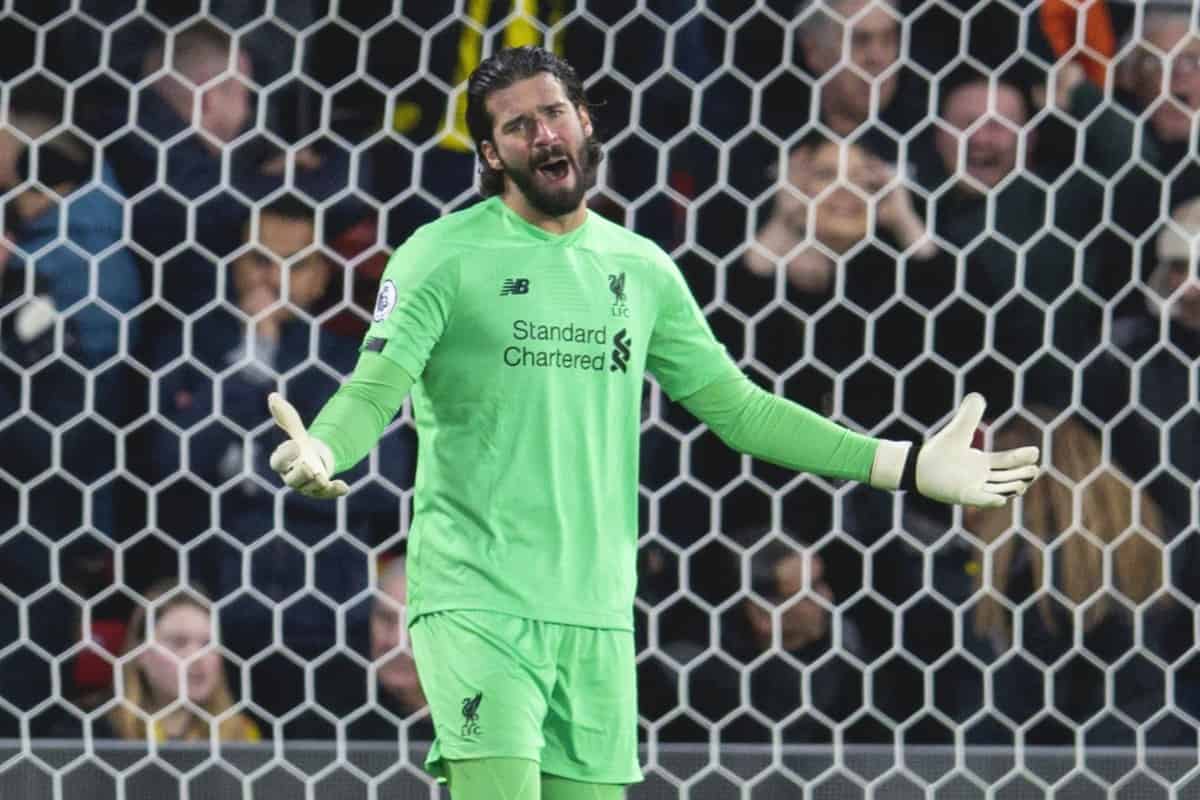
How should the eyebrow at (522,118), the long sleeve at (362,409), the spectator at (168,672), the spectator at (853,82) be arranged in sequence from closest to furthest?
the long sleeve at (362,409)
the eyebrow at (522,118)
the spectator at (168,672)
the spectator at (853,82)

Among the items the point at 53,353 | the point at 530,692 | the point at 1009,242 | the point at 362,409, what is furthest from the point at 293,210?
the point at 530,692

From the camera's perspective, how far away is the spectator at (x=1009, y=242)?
3715mm

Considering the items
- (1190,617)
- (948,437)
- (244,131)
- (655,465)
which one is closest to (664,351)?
(948,437)

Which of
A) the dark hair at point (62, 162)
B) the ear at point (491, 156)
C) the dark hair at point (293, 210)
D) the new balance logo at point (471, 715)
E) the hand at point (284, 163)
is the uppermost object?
the ear at point (491, 156)

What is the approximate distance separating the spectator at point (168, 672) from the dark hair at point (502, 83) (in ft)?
3.93

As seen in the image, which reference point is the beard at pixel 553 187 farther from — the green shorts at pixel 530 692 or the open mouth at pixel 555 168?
the green shorts at pixel 530 692

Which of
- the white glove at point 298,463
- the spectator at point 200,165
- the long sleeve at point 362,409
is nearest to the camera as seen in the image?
the white glove at point 298,463

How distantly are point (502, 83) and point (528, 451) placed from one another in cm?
45

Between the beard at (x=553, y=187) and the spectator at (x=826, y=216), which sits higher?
the beard at (x=553, y=187)

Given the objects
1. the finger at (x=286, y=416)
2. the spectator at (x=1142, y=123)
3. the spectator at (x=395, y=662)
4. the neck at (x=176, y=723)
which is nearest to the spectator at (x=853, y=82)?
the spectator at (x=1142, y=123)

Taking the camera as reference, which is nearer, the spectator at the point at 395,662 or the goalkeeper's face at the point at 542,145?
the goalkeeper's face at the point at 542,145

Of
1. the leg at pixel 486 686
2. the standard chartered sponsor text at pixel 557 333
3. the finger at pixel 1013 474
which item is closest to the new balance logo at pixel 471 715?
the leg at pixel 486 686

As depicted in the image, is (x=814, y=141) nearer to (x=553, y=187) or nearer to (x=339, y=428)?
(x=553, y=187)

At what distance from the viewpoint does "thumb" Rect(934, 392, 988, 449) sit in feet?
8.56
